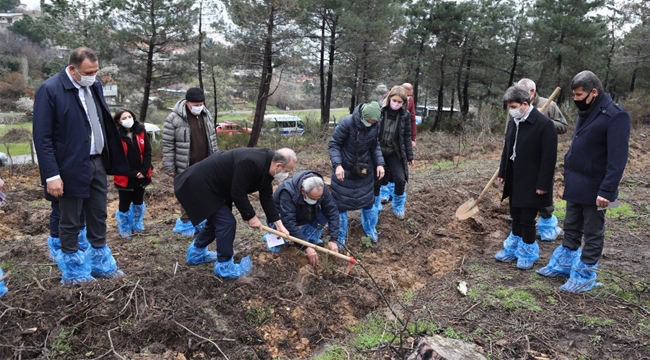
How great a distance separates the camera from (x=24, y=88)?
1908cm

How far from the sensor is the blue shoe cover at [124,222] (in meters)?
5.36

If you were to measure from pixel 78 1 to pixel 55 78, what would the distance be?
50.8ft

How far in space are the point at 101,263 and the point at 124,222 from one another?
1.48m

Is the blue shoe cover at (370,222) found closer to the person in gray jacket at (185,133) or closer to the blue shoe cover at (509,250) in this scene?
the blue shoe cover at (509,250)

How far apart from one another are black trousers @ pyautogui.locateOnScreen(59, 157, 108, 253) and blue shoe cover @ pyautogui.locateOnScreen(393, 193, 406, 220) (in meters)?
3.47

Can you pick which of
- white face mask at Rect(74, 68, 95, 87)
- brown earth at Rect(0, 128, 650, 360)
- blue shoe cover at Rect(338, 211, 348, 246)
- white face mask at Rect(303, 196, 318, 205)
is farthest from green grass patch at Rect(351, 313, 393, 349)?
white face mask at Rect(74, 68, 95, 87)

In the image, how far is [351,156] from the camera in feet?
16.3

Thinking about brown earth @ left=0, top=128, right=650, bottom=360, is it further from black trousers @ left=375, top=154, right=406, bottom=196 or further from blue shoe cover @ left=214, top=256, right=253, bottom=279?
black trousers @ left=375, top=154, right=406, bottom=196

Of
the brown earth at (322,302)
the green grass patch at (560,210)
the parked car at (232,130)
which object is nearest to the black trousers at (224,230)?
the brown earth at (322,302)

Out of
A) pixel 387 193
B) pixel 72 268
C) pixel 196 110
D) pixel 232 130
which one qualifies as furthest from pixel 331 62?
pixel 72 268

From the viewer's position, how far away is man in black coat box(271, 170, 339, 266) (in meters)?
4.29

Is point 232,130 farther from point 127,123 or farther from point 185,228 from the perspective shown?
point 127,123

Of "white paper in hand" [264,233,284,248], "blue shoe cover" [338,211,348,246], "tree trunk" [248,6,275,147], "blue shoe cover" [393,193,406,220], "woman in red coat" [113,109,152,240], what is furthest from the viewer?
"tree trunk" [248,6,275,147]

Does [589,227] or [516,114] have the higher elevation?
[516,114]
